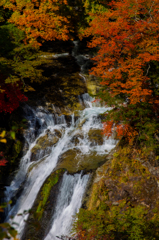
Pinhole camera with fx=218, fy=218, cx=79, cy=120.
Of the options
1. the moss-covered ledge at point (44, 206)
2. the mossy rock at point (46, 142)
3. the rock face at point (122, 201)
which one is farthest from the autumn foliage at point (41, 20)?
the rock face at point (122, 201)

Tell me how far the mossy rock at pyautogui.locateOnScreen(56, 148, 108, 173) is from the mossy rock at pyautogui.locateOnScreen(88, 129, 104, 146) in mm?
926

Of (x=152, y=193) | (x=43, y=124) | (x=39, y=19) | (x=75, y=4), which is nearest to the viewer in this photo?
(x=152, y=193)

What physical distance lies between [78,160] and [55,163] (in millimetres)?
1483

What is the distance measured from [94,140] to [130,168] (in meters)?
4.09

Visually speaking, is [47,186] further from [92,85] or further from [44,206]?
[92,85]

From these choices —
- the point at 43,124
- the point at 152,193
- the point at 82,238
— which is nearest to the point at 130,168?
the point at 152,193

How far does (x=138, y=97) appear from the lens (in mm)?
9062

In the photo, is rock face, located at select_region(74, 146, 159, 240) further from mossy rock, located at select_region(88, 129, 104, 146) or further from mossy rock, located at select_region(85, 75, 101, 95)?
mossy rock, located at select_region(85, 75, 101, 95)

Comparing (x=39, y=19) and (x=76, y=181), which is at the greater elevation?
(x=39, y=19)

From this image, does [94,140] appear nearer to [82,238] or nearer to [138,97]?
[138,97]

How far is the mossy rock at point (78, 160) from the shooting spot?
10977 mm

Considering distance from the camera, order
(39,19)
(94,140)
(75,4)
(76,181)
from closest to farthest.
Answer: (76,181), (94,140), (39,19), (75,4)

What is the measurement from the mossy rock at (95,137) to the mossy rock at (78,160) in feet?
3.04

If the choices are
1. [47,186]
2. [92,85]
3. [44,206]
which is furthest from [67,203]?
[92,85]
